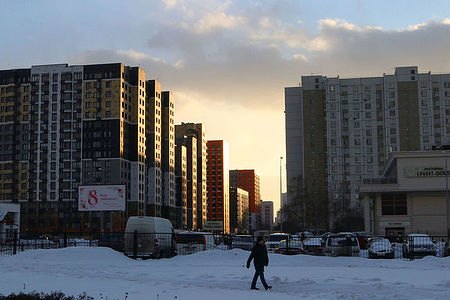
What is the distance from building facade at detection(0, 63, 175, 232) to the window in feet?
279

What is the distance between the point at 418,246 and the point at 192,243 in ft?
47.8

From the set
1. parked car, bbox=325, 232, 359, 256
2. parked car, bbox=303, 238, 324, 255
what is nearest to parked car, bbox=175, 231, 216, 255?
parked car, bbox=303, 238, 324, 255

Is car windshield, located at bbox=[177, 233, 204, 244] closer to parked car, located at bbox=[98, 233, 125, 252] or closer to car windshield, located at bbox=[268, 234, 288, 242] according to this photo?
parked car, located at bbox=[98, 233, 125, 252]

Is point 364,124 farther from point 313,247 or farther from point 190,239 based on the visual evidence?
point 190,239

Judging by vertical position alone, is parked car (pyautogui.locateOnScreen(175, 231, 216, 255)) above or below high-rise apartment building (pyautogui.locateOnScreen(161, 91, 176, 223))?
below

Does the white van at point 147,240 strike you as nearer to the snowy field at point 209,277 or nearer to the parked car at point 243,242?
the snowy field at point 209,277

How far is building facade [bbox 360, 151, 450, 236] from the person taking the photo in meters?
71.2

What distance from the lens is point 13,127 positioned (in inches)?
6181

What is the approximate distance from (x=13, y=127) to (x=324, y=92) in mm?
86762

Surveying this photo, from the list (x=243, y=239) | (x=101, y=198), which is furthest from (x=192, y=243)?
(x=101, y=198)

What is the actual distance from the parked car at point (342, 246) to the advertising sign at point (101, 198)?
94.9 ft

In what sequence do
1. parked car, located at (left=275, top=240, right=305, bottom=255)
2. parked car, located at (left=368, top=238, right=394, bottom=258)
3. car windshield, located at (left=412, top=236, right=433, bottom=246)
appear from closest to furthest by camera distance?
parked car, located at (left=368, top=238, right=394, bottom=258) < car windshield, located at (left=412, top=236, right=433, bottom=246) < parked car, located at (left=275, top=240, right=305, bottom=255)

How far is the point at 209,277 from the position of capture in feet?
71.1

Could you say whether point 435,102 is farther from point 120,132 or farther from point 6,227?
point 6,227
